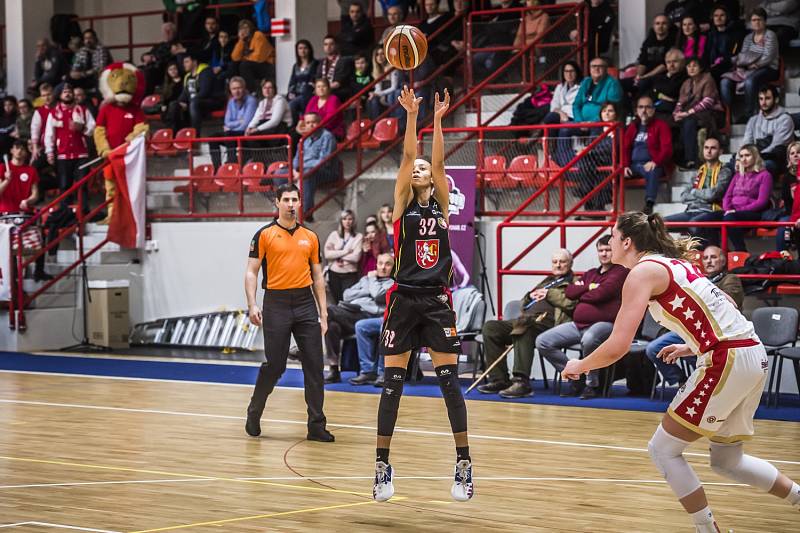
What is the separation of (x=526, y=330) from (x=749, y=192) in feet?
9.30

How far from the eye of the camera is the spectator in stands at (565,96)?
1455 cm

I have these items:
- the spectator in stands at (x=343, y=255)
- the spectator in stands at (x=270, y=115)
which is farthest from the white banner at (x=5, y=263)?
the spectator in stands at (x=343, y=255)

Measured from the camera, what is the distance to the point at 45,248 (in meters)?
16.5

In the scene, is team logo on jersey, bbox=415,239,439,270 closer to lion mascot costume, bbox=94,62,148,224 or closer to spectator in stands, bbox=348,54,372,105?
spectator in stands, bbox=348,54,372,105

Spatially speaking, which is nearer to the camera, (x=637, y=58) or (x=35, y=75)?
(x=637, y=58)

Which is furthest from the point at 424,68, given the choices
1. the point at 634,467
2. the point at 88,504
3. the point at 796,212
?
the point at 88,504

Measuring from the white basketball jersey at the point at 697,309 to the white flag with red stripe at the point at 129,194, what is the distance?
12529 millimetres

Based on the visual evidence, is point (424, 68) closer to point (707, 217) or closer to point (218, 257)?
point (218, 257)

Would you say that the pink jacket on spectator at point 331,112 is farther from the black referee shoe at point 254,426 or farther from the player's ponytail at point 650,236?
the player's ponytail at point 650,236

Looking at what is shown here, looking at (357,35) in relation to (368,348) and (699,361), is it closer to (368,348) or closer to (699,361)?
(368,348)

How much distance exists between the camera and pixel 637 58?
15.5 meters

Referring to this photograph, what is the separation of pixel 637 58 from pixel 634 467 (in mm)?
8833

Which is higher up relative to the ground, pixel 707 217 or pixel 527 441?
pixel 707 217

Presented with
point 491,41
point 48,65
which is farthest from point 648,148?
point 48,65
